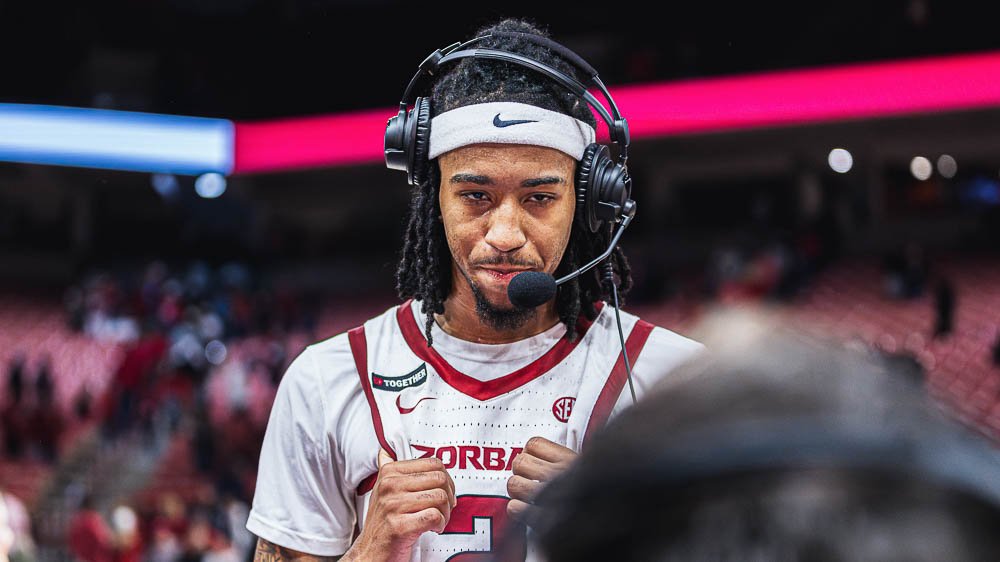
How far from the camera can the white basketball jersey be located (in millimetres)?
1372

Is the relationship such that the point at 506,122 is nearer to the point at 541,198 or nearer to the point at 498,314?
the point at 541,198

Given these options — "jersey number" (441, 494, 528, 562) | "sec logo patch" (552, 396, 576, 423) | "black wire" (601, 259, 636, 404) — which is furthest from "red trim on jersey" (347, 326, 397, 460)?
"black wire" (601, 259, 636, 404)

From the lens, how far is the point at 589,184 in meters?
1.42

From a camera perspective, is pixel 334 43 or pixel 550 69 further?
pixel 334 43

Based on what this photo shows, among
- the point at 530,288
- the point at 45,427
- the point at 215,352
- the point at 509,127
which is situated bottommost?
the point at 530,288

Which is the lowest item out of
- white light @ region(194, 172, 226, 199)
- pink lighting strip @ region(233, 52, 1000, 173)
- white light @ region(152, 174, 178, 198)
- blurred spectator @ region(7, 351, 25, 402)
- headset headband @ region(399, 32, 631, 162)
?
headset headband @ region(399, 32, 631, 162)

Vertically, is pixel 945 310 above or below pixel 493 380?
above

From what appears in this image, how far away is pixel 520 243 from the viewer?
4.49 feet

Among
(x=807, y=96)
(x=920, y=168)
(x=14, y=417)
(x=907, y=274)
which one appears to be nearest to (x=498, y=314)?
(x=807, y=96)

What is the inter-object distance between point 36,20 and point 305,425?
1006 cm

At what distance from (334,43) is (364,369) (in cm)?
801

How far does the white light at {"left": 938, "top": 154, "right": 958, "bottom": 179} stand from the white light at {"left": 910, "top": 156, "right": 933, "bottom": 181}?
10cm

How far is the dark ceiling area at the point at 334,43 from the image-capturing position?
27.6ft

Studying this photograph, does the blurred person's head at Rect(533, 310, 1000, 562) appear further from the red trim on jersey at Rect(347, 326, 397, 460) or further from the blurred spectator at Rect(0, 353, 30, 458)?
the blurred spectator at Rect(0, 353, 30, 458)
